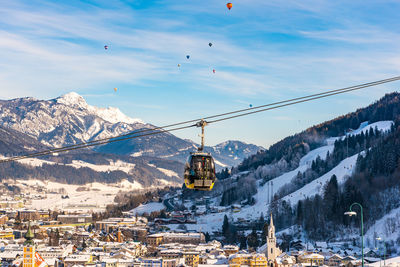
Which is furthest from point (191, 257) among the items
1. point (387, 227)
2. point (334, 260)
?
point (387, 227)

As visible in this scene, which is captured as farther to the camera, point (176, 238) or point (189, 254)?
point (176, 238)

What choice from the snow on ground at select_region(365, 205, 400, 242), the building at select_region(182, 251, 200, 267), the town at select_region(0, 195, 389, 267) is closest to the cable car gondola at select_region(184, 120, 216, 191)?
the town at select_region(0, 195, 389, 267)

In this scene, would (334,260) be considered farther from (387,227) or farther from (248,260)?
(387,227)

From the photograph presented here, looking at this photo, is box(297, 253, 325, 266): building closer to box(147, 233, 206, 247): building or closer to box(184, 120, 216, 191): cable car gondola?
box(147, 233, 206, 247): building

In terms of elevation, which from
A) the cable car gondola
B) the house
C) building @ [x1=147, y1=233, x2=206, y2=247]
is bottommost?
the house

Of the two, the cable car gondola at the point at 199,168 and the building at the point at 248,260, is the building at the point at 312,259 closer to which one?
the building at the point at 248,260

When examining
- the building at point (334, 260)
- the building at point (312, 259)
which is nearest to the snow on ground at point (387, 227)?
the building at point (334, 260)

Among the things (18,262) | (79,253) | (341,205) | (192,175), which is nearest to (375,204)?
(341,205)

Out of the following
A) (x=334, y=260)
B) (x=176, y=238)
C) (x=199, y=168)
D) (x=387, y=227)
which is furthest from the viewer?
(x=176, y=238)
